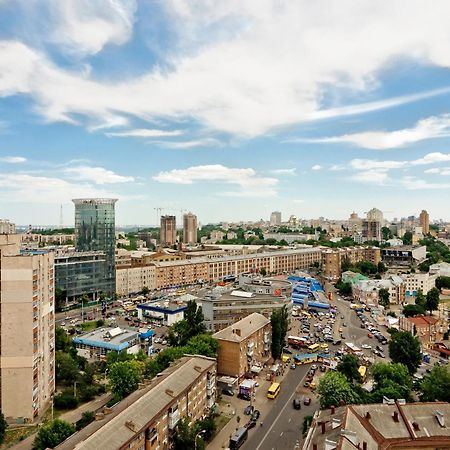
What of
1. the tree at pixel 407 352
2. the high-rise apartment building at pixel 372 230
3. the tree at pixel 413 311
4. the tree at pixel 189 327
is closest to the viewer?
the tree at pixel 407 352

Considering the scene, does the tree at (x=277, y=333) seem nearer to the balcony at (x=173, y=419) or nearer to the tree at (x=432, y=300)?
the balcony at (x=173, y=419)

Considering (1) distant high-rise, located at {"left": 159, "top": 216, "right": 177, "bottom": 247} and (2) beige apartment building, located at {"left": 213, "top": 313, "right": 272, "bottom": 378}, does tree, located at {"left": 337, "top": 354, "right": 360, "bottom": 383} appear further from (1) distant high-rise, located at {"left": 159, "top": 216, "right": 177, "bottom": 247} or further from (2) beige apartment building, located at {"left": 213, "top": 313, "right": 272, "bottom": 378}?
(1) distant high-rise, located at {"left": 159, "top": 216, "right": 177, "bottom": 247}

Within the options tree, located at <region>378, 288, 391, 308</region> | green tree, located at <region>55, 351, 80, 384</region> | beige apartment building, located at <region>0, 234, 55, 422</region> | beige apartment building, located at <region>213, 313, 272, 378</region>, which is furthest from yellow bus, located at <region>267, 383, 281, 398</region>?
tree, located at <region>378, 288, 391, 308</region>

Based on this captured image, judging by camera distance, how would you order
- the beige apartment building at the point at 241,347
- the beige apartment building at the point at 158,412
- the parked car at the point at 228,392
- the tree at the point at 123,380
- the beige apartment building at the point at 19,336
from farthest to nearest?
1. the beige apartment building at the point at 241,347
2. the parked car at the point at 228,392
3. the tree at the point at 123,380
4. the beige apartment building at the point at 19,336
5. the beige apartment building at the point at 158,412

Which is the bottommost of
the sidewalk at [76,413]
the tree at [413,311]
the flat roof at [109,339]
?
the sidewalk at [76,413]

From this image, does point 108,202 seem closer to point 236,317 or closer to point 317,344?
point 236,317

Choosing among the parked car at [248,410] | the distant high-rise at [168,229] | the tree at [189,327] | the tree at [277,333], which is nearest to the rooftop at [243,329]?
the tree at [277,333]

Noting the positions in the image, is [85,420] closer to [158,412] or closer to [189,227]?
[158,412]
